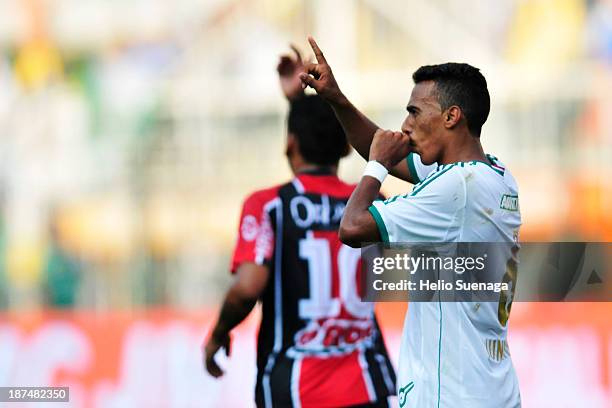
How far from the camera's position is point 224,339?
4.66 metres

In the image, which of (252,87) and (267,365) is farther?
(252,87)

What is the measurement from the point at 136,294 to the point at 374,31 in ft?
19.3

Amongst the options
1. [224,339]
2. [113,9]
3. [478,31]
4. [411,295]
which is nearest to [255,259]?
[224,339]

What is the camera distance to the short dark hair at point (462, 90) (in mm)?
3469

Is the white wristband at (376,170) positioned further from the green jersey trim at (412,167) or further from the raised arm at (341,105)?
the green jersey trim at (412,167)

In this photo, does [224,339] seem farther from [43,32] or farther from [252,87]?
[43,32]

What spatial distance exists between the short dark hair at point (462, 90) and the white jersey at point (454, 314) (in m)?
0.17

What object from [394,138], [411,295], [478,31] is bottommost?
[411,295]

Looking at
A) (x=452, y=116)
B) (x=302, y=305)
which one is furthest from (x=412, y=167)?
(x=302, y=305)

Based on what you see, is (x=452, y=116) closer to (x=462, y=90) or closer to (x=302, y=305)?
(x=462, y=90)

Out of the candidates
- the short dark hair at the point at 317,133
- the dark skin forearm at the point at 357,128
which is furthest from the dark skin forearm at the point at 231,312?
the dark skin forearm at the point at 357,128

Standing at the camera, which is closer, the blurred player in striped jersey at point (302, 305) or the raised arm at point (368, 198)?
the raised arm at point (368, 198)

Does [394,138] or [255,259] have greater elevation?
[394,138]

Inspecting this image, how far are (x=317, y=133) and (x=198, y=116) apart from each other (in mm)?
13117
